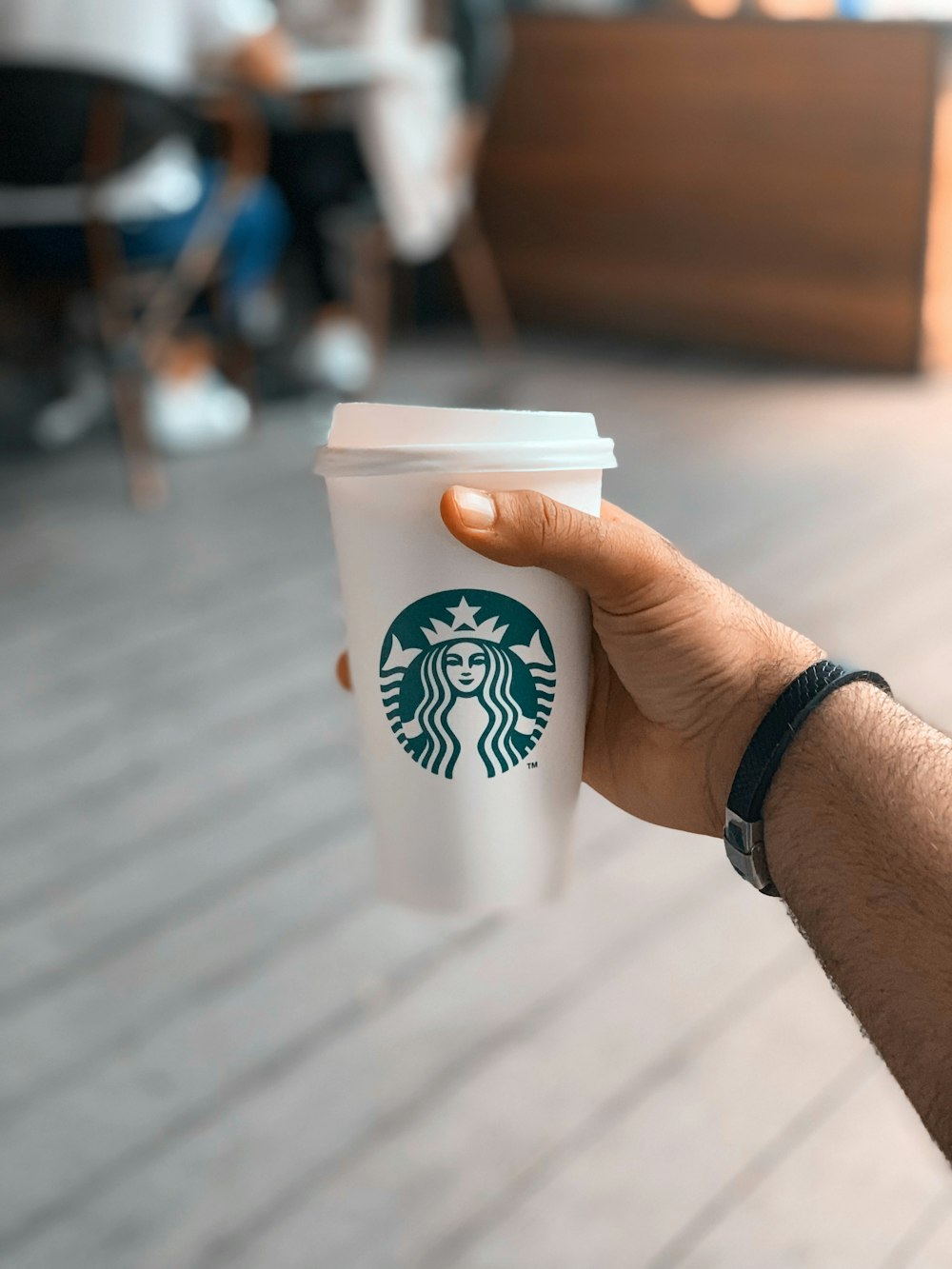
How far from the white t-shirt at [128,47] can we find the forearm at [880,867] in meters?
2.45

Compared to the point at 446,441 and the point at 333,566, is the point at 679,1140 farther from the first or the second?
the point at 333,566

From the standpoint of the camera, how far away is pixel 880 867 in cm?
70

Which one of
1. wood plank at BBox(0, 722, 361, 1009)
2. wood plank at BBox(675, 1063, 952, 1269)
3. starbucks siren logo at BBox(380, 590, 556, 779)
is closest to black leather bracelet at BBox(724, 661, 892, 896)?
starbucks siren logo at BBox(380, 590, 556, 779)

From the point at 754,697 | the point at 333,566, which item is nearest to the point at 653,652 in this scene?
the point at 754,697

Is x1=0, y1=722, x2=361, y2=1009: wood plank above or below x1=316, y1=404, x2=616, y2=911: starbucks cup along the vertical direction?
below

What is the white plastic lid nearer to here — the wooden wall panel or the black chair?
the black chair

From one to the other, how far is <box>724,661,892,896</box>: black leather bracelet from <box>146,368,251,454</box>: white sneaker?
298cm

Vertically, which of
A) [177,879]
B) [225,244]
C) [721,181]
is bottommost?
[721,181]

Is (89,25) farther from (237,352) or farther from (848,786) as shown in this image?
(848,786)

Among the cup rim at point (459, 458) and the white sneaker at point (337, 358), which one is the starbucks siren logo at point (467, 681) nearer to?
the cup rim at point (459, 458)

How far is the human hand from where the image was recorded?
690 mm

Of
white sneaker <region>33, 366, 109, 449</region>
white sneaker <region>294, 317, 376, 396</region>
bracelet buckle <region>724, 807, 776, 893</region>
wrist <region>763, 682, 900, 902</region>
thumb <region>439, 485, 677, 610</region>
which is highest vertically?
thumb <region>439, 485, 677, 610</region>

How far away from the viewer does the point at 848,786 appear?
719mm

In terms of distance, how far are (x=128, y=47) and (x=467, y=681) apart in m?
2.64
